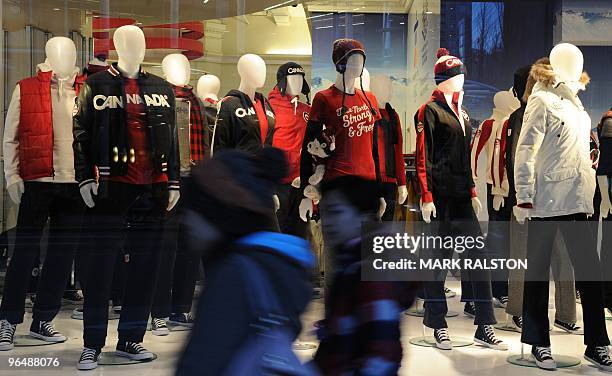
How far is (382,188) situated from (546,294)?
0.85 meters

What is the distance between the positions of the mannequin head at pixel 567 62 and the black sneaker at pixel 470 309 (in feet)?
3.59

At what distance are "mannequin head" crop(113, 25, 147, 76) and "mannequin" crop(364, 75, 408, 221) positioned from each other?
102 centimetres

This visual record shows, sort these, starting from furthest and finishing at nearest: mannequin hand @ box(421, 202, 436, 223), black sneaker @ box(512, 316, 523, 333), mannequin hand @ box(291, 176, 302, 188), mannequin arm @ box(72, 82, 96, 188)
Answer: black sneaker @ box(512, 316, 523, 333) < mannequin hand @ box(421, 202, 436, 223) < mannequin hand @ box(291, 176, 302, 188) < mannequin arm @ box(72, 82, 96, 188)

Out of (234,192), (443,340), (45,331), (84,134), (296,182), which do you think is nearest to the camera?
(234,192)

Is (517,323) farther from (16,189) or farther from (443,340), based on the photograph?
(16,189)

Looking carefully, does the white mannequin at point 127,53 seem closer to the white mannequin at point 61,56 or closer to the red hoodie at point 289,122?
the white mannequin at point 61,56

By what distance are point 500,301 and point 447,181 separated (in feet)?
2.01

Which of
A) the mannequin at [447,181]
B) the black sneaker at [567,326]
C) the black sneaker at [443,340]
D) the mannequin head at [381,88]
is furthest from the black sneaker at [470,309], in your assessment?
Answer: the mannequin head at [381,88]

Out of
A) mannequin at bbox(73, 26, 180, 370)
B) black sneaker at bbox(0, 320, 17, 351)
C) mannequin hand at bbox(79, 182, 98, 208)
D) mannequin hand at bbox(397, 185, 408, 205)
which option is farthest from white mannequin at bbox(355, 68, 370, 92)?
black sneaker at bbox(0, 320, 17, 351)

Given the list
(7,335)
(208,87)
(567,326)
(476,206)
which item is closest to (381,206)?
(476,206)

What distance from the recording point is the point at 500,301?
413 cm

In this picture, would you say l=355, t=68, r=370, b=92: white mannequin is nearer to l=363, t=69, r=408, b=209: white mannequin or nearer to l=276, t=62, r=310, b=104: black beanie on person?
l=363, t=69, r=408, b=209: white mannequin

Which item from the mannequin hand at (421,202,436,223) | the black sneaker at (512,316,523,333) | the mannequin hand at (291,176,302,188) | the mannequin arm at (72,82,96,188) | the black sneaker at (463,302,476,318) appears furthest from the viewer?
the black sneaker at (512,316,523,333)

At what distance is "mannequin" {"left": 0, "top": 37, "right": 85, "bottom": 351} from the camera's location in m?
3.82
